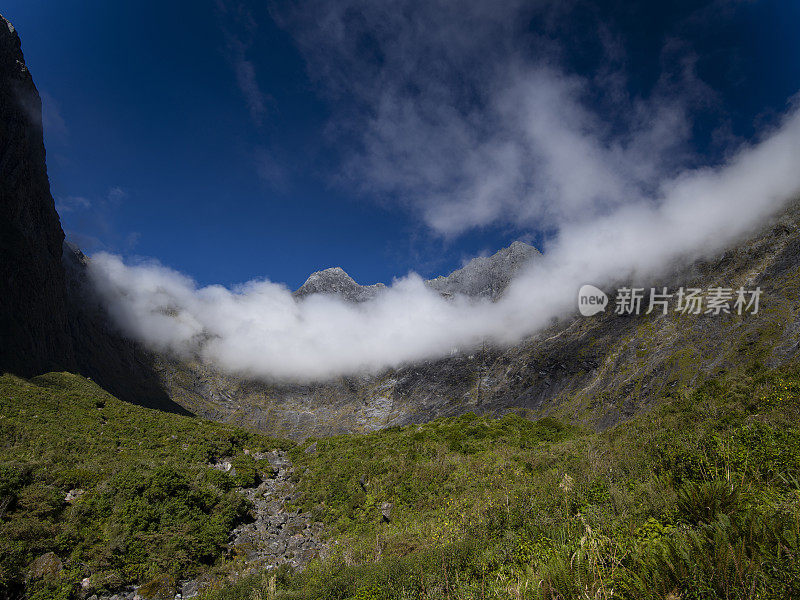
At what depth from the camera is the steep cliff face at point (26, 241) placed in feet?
115

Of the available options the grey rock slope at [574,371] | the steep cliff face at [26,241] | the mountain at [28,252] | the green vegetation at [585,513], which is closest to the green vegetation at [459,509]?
the green vegetation at [585,513]

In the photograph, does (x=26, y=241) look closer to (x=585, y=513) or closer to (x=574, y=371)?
(x=585, y=513)

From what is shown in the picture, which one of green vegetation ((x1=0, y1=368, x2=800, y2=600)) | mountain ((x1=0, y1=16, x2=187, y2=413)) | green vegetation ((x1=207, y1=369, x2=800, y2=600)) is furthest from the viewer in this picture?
mountain ((x1=0, y1=16, x2=187, y2=413))

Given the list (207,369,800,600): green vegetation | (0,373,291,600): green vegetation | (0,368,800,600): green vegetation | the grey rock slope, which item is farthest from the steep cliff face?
the grey rock slope

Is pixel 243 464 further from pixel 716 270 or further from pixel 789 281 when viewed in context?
pixel 716 270

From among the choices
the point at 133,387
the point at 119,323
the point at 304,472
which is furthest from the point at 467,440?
the point at 119,323

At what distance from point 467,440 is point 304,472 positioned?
9674 millimetres

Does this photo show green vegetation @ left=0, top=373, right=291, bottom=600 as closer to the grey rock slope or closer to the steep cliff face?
the steep cliff face

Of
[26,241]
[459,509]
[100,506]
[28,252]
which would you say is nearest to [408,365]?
[28,252]

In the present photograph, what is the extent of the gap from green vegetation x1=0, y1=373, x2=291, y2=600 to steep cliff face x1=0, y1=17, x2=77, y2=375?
22048mm

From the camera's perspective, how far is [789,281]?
66.4 metres

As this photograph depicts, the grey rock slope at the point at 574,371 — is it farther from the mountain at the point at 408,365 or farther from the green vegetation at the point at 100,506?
the green vegetation at the point at 100,506

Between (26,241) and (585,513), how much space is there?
58.9 m

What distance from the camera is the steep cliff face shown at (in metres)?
35.1
